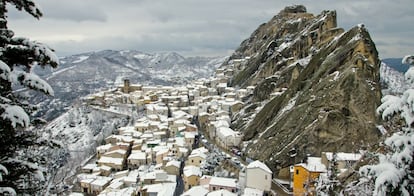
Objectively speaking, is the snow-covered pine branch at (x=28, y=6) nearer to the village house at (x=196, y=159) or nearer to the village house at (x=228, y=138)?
the village house at (x=196, y=159)

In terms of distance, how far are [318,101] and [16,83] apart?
44.0 meters

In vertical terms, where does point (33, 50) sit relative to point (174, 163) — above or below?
above

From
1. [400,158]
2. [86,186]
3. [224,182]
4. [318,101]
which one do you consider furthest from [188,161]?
[400,158]

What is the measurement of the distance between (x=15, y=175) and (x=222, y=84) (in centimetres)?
9142

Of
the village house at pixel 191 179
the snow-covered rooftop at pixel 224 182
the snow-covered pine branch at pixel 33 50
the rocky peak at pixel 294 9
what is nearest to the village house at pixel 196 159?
the village house at pixel 191 179

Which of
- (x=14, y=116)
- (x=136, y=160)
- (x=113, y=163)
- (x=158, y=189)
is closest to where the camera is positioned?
(x=14, y=116)

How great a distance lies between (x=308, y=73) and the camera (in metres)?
58.8

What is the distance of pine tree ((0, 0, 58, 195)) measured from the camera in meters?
6.52

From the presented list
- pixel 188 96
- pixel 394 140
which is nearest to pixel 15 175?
pixel 394 140

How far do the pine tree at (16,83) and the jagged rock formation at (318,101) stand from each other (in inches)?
1067

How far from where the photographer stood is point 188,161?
50.3 metres

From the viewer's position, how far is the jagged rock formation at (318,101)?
4141cm

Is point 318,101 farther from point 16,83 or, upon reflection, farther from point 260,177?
point 16,83

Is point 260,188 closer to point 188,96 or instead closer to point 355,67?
point 355,67
